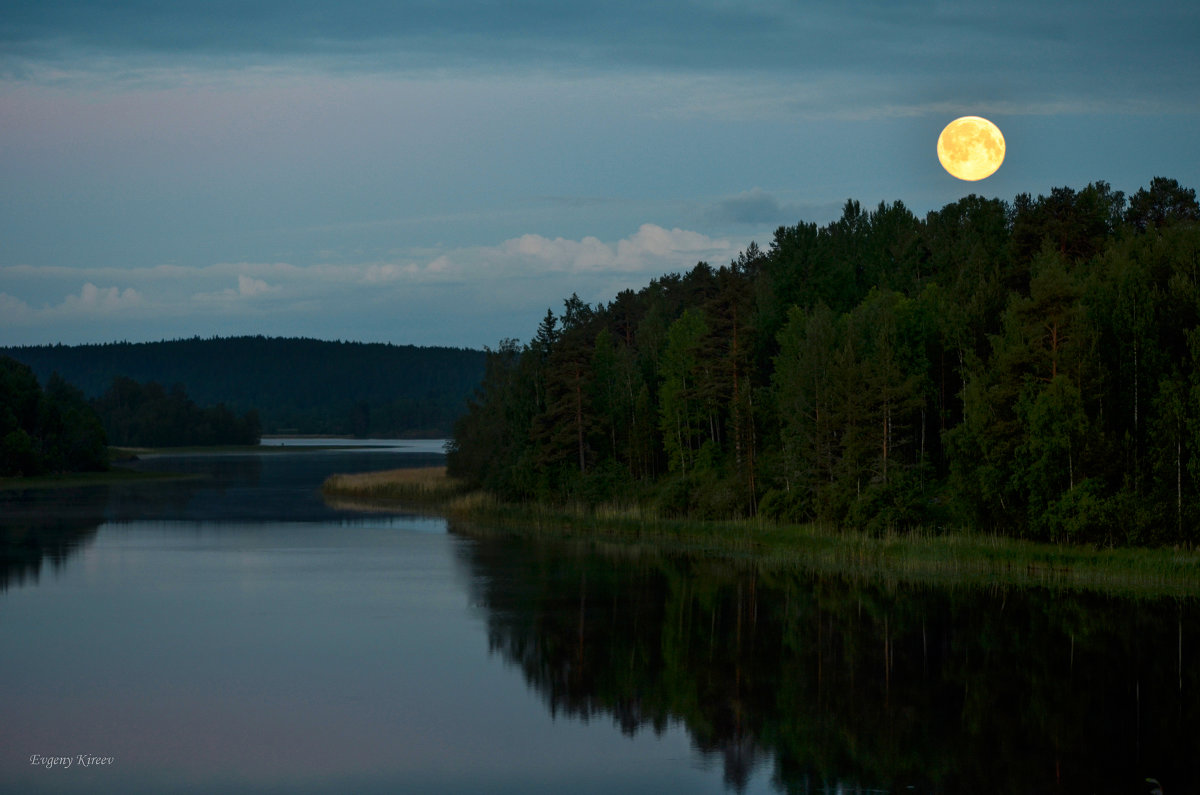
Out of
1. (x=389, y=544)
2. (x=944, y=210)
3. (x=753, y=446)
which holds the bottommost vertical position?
(x=389, y=544)

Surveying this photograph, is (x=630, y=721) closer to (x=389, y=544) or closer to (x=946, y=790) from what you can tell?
(x=946, y=790)

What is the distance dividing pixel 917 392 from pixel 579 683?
31213mm

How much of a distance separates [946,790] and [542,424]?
51.9 meters

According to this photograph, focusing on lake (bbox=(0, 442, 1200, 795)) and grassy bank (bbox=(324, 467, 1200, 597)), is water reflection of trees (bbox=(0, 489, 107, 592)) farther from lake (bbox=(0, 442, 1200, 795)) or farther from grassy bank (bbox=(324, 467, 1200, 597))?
grassy bank (bbox=(324, 467, 1200, 597))

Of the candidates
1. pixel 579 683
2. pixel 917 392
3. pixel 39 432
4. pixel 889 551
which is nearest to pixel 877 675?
pixel 579 683

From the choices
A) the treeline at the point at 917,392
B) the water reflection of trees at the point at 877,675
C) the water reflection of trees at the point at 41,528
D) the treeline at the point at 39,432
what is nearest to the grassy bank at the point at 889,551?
the treeline at the point at 917,392

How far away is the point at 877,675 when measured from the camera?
950 inches

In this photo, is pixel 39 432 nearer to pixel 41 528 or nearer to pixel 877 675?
pixel 41 528

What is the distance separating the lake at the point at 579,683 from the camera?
1773 cm

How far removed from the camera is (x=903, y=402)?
4719 cm

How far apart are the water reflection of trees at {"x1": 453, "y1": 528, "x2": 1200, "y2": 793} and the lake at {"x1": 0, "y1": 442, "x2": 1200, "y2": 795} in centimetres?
9

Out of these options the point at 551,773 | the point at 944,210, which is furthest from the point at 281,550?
the point at 944,210

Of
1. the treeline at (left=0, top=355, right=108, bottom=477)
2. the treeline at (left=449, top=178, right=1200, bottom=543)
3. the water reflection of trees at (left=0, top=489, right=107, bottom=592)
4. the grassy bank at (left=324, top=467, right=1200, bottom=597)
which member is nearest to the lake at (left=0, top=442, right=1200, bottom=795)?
the water reflection of trees at (left=0, top=489, right=107, bottom=592)

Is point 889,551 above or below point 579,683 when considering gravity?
above
